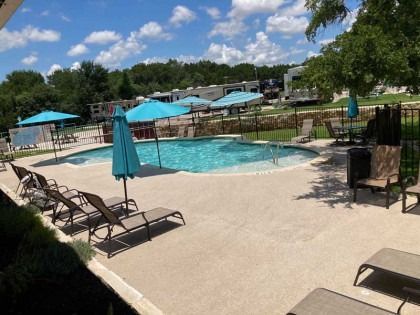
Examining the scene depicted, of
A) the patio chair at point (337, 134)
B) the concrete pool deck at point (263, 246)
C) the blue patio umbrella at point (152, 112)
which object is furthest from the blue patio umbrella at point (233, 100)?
the concrete pool deck at point (263, 246)

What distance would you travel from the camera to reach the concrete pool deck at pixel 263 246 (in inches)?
180

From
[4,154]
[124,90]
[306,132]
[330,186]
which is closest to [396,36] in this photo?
[330,186]

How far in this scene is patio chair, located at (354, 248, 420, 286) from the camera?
4.08m

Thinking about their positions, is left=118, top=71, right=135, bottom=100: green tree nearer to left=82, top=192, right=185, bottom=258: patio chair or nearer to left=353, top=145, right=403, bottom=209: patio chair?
left=82, top=192, right=185, bottom=258: patio chair

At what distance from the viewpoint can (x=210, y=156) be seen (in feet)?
59.1

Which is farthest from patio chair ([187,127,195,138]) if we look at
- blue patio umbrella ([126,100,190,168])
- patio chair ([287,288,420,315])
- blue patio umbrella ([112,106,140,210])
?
patio chair ([287,288,420,315])

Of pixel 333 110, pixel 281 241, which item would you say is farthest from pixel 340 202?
pixel 333 110

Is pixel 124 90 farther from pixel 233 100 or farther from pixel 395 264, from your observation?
pixel 395 264

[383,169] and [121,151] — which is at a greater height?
[121,151]

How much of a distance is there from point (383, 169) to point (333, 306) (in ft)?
16.0

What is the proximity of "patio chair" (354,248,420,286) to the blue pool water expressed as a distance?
8.38m

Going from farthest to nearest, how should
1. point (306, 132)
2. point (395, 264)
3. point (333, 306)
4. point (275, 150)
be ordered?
point (306, 132)
point (275, 150)
point (395, 264)
point (333, 306)

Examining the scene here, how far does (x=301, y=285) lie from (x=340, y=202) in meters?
3.39

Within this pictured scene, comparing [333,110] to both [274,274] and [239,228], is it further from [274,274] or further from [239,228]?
[274,274]
